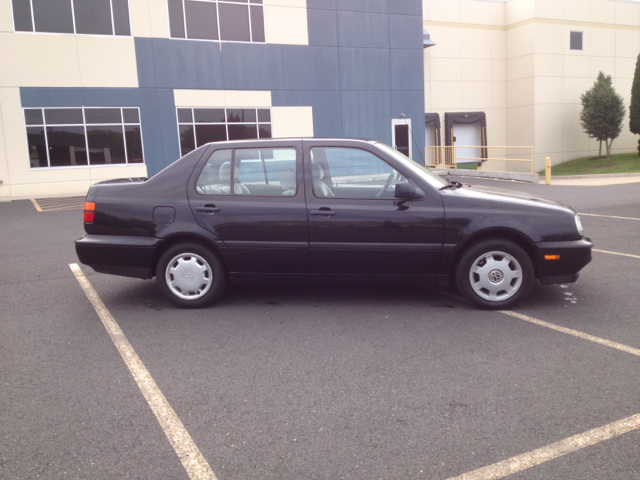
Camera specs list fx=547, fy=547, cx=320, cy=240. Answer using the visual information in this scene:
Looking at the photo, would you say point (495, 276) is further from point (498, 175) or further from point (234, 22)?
point (498, 175)

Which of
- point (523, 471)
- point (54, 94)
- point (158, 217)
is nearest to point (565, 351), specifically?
point (523, 471)

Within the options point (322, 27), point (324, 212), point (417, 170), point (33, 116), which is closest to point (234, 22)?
point (322, 27)

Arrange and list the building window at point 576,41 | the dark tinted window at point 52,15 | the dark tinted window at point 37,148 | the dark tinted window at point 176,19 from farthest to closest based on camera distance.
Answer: the building window at point 576,41 → the dark tinted window at point 176,19 → the dark tinted window at point 37,148 → the dark tinted window at point 52,15

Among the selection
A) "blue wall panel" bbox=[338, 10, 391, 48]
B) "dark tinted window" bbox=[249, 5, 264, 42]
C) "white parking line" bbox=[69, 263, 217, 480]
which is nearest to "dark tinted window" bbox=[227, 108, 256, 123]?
"dark tinted window" bbox=[249, 5, 264, 42]

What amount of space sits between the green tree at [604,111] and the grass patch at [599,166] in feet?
2.84

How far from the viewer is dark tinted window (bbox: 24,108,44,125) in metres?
18.9

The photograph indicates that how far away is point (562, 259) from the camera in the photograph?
5.03 m

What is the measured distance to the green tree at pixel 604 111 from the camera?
2820 cm

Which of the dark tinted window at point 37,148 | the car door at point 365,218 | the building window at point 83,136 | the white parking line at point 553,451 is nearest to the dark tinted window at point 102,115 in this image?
the building window at point 83,136

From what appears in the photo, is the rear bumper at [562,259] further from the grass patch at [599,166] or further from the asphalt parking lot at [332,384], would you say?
the grass patch at [599,166]

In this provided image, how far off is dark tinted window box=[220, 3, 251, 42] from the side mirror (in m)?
18.5

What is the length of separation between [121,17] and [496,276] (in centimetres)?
1908

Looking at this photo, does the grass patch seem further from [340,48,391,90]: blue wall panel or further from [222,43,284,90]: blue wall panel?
[222,43,284,90]: blue wall panel

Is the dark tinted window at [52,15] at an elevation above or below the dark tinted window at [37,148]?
above
